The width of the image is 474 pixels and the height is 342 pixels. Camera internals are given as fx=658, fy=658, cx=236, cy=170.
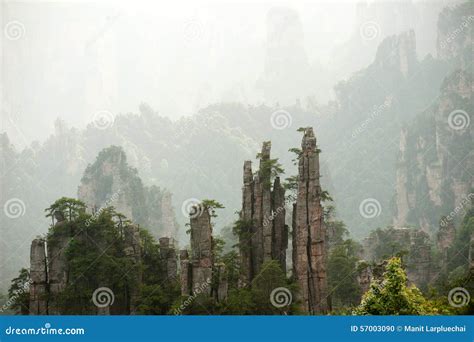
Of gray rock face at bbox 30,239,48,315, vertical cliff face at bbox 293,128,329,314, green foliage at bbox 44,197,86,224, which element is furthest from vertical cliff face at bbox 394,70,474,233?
gray rock face at bbox 30,239,48,315

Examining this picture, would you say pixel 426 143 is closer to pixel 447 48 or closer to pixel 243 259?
pixel 447 48

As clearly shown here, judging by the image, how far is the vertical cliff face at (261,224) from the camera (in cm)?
4503

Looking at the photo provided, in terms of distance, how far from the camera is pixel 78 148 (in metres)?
124

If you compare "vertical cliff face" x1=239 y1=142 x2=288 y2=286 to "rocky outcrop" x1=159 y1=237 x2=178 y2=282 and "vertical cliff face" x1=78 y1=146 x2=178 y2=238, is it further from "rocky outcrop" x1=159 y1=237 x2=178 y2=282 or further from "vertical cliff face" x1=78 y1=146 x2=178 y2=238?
"vertical cliff face" x1=78 y1=146 x2=178 y2=238

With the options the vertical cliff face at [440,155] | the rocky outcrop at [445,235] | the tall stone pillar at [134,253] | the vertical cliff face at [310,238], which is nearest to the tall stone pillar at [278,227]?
the vertical cliff face at [310,238]

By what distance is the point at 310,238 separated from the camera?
4362 cm

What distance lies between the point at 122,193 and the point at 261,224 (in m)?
42.4

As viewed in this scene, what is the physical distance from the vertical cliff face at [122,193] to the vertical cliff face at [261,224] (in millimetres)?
40061

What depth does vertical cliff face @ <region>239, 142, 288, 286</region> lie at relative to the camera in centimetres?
4503

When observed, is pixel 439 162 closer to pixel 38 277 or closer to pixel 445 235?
pixel 445 235

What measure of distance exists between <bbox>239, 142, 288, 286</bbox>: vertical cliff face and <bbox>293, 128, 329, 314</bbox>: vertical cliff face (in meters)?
1.39

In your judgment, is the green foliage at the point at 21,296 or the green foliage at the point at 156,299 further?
the green foliage at the point at 21,296

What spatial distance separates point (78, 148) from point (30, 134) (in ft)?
202

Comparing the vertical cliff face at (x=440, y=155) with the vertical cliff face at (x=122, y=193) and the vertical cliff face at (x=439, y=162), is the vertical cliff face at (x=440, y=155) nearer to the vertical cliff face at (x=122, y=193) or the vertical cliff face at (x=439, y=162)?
the vertical cliff face at (x=439, y=162)
